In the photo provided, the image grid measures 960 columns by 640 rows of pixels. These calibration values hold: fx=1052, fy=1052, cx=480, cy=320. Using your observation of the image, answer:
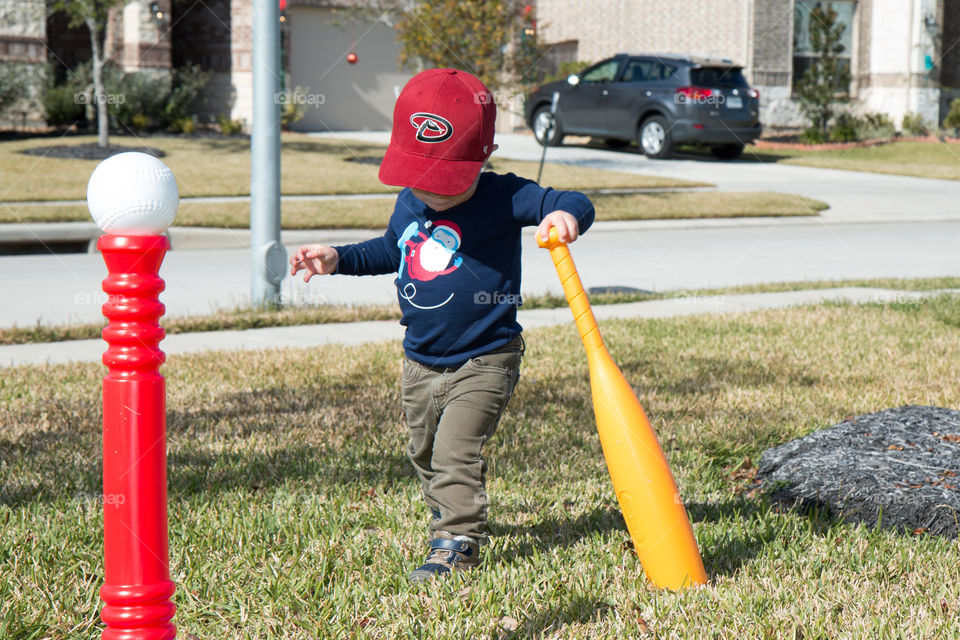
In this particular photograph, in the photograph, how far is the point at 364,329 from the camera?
6.99m

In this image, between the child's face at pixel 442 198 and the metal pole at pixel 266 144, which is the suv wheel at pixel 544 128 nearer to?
the metal pole at pixel 266 144

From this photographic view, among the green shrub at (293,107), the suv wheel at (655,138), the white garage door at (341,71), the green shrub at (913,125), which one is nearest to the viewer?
the suv wheel at (655,138)

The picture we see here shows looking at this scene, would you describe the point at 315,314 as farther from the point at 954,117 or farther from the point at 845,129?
the point at 954,117

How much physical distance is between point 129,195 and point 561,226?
46.3 inches

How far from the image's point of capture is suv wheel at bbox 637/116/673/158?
20719 mm

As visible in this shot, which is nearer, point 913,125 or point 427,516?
point 427,516

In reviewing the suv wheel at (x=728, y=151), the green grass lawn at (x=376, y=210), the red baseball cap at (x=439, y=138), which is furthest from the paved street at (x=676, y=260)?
the red baseball cap at (x=439, y=138)

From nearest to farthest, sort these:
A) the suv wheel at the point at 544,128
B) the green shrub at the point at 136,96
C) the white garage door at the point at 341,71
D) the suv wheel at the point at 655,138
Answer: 1. the suv wheel at the point at 655,138
2. the green shrub at the point at 136,96
3. the suv wheel at the point at 544,128
4. the white garage door at the point at 341,71

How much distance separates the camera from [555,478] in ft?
12.9

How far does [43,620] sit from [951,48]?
33.0 meters

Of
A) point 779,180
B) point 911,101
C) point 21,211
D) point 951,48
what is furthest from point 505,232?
point 951,48

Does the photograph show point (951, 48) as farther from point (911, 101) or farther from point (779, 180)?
point (779, 180)

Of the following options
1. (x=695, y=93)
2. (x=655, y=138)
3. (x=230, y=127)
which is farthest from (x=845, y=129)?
(x=230, y=127)

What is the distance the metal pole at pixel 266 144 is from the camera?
23.3ft
